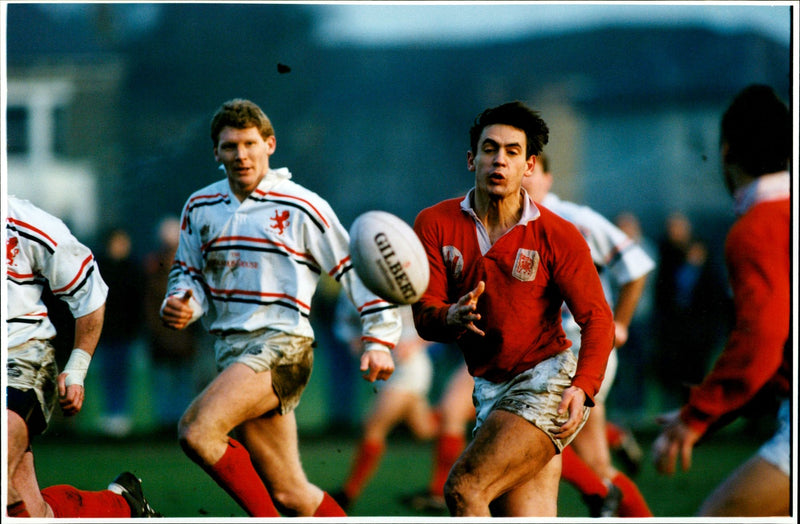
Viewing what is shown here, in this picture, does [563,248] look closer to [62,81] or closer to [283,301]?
[283,301]

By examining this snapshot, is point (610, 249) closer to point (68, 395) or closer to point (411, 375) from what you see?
point (411, 375)

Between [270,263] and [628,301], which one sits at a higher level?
[270,263]

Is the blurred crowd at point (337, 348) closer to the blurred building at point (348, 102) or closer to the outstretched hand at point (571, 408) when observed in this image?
the blurred building at point (348, 102)

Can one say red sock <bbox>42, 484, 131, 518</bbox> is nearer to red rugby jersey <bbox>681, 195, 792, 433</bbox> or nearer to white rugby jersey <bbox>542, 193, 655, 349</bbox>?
white rugby jersey <bbox>542, 193, 655, 349</bbox>

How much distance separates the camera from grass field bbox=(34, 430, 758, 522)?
5.70 meters

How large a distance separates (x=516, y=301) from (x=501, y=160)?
0.55 meters

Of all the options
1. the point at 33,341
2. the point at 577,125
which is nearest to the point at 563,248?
the point at 33,341

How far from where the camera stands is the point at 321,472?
7.26 metres

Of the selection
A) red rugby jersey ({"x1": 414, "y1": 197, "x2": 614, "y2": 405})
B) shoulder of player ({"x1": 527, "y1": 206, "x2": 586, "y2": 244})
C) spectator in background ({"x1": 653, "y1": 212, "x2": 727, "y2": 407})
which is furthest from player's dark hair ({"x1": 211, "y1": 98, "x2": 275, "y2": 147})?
spectator in background ({"x1": 653, "y1": 212, "x2": 727, "y2": 407})

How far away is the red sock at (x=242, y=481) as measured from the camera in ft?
14.3

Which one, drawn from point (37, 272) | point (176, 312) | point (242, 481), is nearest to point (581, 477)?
point (242, 481)

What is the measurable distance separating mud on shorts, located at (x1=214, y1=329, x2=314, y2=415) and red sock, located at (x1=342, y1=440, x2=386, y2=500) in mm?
1892

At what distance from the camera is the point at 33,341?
4473mm

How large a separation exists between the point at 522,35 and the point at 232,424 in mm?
3699
